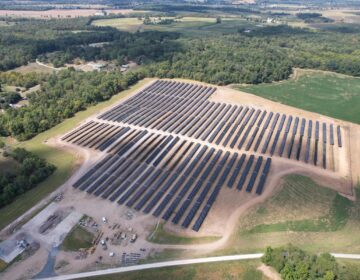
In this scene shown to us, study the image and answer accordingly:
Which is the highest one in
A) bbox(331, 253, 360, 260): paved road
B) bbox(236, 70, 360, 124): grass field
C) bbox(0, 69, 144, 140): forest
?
bbox(0, 69, 144, 140): forest

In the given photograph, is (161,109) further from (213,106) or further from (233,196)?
(233,196)

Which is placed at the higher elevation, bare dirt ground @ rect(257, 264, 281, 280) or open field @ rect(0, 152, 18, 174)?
open field @ rect(0, 152, 18, 174)

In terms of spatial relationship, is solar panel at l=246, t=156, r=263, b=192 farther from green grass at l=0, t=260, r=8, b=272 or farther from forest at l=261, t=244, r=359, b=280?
green grass at l=0, t=260, r=8, b=272

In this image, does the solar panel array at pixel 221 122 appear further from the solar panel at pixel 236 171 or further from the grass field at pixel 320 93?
the grass field at pixel 320 93

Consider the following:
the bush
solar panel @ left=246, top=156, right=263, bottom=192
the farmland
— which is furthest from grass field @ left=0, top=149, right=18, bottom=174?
the bush

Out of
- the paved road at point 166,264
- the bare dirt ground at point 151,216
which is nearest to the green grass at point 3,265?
the bare dirt ground at point 151,216

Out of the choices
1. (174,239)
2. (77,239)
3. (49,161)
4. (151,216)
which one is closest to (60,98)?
(49,161)

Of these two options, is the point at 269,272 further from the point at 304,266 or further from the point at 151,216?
the point at 151,216
